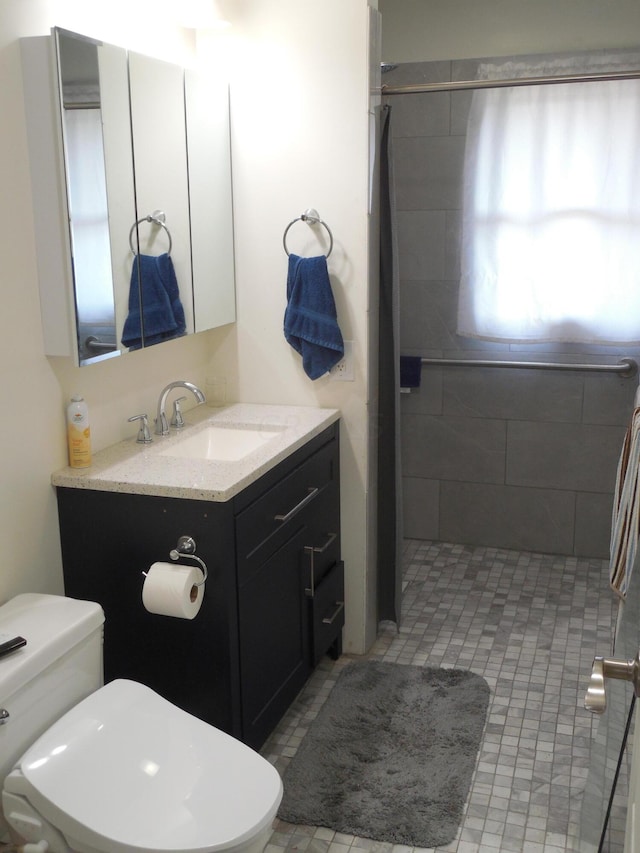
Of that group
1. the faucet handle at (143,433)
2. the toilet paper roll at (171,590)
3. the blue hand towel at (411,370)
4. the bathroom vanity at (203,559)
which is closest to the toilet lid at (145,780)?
the toilet paper roll at (171,590)

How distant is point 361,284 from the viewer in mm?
2982

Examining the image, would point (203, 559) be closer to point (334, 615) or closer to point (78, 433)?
point (78, 433)

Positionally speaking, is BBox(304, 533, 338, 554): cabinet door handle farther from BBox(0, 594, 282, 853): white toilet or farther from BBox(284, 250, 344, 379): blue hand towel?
BBox(0, 594, 282, 853): white toilet

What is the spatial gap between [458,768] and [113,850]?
1.22 m

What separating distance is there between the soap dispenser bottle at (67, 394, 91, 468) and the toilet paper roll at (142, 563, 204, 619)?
401 mm

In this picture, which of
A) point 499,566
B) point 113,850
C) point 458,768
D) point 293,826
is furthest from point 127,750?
point 499,566

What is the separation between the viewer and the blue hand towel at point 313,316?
2941 millimetres

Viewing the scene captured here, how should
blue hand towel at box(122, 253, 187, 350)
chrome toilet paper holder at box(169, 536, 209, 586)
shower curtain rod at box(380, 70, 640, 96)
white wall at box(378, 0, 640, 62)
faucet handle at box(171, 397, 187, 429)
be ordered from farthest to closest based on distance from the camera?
1. white wall at box(378, 0, 640, 62)
2. faucet handle at box(171, 397, 187, 429)
3. shower curtain rod at box(380, 70, 640, 96)
4. blue hand towel at box(122, 253, 187, 350)
5. chrome toilet paper holder at box(169, 536, 209, 586)

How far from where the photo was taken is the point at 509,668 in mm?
3150

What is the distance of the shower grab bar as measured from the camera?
151 inches

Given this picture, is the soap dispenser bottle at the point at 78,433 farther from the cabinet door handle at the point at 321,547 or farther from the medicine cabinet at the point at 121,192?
the cabinet door handle at the point at 321,547

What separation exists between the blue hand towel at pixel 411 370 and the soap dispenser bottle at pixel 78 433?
196 centimetres

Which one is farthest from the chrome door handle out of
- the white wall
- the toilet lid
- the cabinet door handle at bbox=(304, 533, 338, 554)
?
the white wall

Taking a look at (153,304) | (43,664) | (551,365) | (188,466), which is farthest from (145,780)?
(551,365)
